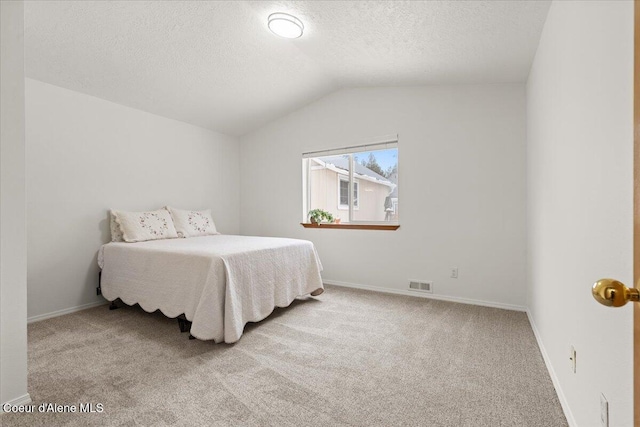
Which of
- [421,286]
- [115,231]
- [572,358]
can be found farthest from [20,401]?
[421,286]

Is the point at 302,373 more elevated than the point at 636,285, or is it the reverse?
A: the point at 636,285

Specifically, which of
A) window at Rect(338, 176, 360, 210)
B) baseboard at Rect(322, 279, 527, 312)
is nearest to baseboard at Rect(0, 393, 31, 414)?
baseboard at Rect(322, 279, 527, 312)

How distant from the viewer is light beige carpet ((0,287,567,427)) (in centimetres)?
151

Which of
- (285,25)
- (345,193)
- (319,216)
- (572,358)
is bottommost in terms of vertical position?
(572,358)

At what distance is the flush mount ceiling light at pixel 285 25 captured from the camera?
246 centimetres

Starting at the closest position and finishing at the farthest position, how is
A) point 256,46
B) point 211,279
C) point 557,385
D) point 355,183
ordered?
point 557,385
point 211,279
point 256,46
point 355,183

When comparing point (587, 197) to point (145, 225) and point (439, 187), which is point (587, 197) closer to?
point (439, 187)

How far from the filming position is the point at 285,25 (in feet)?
8.29

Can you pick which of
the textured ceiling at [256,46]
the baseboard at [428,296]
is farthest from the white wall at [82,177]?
the baseboard at [428,296]

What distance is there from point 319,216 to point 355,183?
647 millimetres

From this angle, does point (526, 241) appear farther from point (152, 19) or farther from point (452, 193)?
point (152, 19)

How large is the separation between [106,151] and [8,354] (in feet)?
8.02

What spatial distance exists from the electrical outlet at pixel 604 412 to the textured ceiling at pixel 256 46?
2.12 metres

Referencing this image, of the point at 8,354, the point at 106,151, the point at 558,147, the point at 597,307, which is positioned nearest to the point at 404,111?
the point at 558,147
